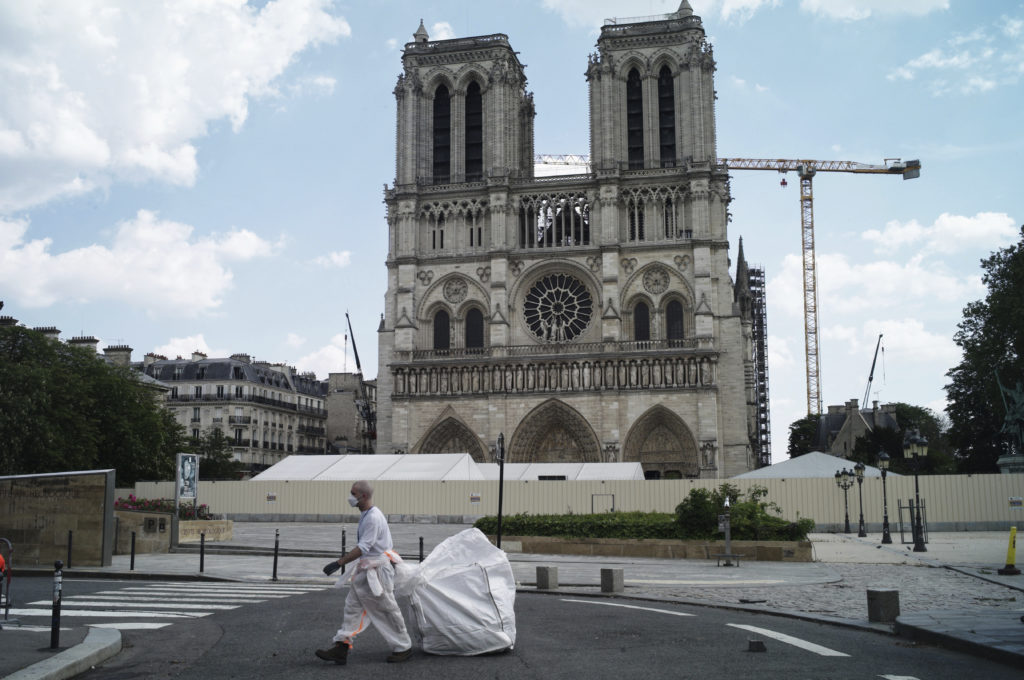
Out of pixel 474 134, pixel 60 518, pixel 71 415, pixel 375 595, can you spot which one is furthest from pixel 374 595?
pixel 474 134

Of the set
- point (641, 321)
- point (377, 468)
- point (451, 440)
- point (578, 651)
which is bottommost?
point (578, 651)

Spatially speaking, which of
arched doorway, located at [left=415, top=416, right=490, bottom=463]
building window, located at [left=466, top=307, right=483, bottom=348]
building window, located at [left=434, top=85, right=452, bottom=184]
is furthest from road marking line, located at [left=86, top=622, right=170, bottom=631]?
building window, located at [left=434, top=85, right=452, bottom=184]

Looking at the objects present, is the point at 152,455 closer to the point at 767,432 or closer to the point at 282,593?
the point at 282,593

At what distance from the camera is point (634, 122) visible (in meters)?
59.2

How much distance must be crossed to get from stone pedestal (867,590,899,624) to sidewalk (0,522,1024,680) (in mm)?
151

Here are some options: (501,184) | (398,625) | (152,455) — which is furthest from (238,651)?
(501,184)

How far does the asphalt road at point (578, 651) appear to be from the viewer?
8188mm

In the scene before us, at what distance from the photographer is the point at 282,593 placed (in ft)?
49.7

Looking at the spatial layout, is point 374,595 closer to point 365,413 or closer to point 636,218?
point 636,218

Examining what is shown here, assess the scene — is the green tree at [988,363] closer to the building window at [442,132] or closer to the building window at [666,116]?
the building window at [666,116]

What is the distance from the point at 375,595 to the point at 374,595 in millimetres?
13

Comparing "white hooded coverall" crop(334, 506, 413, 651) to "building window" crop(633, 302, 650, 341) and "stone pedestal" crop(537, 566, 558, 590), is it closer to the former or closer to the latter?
"stone pedestal" crop(537, 566, 558, 590)

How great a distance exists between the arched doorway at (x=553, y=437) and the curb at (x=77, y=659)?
4463 cm

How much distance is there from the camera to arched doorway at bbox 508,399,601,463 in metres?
54.6
